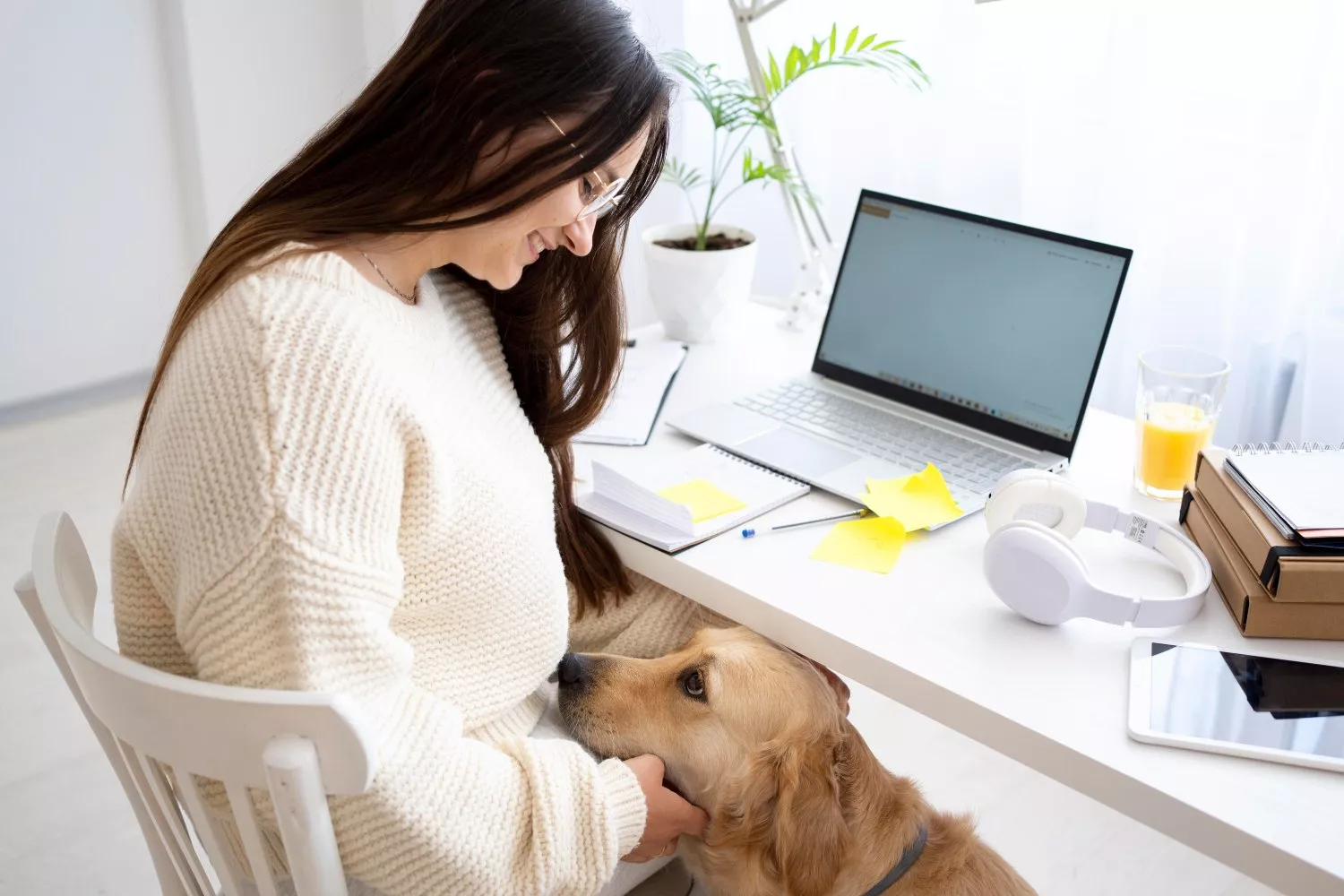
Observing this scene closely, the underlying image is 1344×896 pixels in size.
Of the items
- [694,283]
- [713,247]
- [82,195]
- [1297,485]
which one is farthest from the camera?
[82,195]

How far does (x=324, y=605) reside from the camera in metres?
0.81

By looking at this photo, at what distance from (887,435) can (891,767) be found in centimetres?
74

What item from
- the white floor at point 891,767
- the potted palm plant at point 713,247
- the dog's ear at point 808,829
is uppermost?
the potted palm plant at point 713,247

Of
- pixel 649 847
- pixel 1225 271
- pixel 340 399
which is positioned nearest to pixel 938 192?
pixel 1225 271

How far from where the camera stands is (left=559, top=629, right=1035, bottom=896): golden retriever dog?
1094mm

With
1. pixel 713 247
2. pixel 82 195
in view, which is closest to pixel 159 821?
pixel 713 247

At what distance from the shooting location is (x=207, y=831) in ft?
2.80

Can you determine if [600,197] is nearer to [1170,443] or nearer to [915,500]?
[915,500]

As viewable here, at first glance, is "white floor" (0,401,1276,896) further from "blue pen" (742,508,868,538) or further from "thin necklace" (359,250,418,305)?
"thin necklace" (359,250,418,305)

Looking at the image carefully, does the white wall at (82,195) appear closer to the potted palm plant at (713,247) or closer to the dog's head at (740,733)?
the potted palm plant at (713,247)

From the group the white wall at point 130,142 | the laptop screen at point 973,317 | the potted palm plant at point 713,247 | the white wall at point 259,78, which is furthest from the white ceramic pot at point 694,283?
the white wall at point 130,142

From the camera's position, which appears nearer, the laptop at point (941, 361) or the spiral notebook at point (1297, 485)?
the spiral notebook at point (1297, 485)

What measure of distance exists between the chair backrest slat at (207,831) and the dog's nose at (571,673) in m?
0.38

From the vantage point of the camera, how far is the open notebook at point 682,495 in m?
1.27
